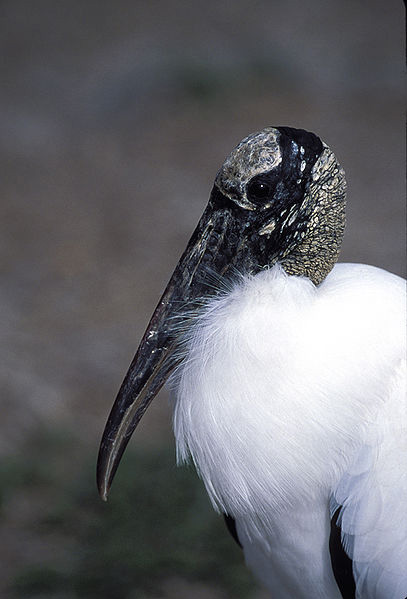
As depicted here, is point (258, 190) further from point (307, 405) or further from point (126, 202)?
point (126, 202)

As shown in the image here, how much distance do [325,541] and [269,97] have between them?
15.5ft

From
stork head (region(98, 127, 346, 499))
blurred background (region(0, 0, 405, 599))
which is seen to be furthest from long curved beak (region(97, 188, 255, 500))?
blurred background (region(0, 0, 405, 599))

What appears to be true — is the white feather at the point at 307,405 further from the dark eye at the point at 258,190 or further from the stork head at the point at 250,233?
the dark eye at the point at 258,190

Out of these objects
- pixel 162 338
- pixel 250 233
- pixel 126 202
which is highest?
pixel 250 233

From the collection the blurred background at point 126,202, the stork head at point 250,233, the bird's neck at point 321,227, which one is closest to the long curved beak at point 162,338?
the stork head at point 250,233

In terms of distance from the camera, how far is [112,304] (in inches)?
177

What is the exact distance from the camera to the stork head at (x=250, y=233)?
5.63 ft

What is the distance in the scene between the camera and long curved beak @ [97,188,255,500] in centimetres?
177

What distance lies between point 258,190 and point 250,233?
9cm

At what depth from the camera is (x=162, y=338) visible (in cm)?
180

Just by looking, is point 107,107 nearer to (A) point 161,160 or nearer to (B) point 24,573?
(A) point 161,160

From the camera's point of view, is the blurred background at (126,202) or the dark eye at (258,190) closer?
the dark eye at (258,190)

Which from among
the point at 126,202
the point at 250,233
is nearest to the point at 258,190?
the point at 250,233

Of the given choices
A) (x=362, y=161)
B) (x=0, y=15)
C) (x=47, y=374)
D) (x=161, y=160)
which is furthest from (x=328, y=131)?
(x=0, y=15)
